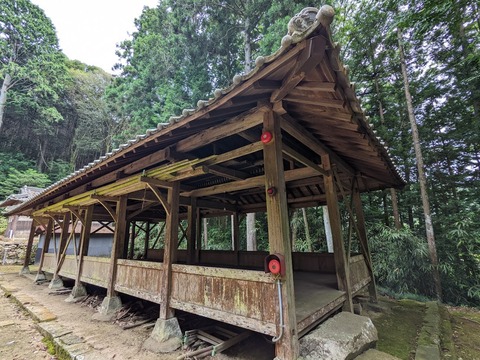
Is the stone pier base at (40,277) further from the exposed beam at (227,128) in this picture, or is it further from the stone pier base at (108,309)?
the exposed beam at (227,128)

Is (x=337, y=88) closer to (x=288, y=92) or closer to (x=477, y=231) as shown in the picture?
(x=288, y=92)

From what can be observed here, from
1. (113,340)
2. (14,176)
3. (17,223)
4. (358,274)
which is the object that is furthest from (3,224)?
(358,274)

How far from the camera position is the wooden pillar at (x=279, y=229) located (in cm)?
212

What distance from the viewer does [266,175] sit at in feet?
8.29

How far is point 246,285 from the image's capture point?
250 cm

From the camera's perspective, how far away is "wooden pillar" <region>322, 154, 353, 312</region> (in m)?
3.67

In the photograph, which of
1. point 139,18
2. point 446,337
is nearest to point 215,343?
point 446,337

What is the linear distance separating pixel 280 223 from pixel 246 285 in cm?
82

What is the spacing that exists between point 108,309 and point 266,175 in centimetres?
434

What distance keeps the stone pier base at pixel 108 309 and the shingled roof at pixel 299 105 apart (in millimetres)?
2467

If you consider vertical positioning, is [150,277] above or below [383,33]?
below

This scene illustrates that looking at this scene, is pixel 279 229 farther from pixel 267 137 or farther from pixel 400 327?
pixel 400 327

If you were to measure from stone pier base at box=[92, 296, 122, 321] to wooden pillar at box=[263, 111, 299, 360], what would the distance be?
3815 mm

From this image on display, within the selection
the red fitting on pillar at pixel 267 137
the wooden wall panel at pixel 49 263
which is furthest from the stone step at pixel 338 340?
the wooden wall panel at pixel 49 263
